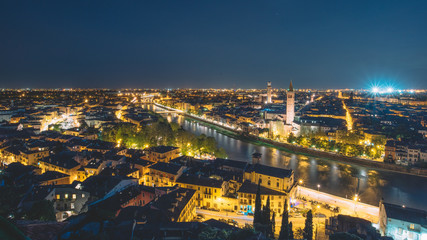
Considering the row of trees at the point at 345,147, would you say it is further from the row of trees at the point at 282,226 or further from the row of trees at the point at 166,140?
the row of trees at the point at 282,226

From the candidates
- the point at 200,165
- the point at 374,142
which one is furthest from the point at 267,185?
the point at 374,142

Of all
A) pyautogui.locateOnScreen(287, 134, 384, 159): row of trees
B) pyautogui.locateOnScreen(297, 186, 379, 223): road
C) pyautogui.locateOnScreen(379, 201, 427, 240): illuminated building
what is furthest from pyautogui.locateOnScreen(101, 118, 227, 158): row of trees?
pyautogui.locateOnScreen(379, 201, 427, 240): illuminated building

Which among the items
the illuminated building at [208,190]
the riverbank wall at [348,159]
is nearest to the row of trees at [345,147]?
the riverbank wall at [348,159]

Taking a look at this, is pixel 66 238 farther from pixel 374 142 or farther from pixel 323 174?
pixel 374 142

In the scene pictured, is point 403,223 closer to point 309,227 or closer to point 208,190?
point 309,227

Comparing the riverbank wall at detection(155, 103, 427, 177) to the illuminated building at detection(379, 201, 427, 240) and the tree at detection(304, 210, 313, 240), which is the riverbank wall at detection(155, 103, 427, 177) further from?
the tree at detection(304, 210, 313, 240)

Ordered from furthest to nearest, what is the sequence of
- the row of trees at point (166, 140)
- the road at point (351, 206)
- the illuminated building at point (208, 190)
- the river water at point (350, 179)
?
the row of trees at point (166, 140) < the river water at point (350, 179) < the illuminated building at point (208, 190) < the road at point (351, 206)

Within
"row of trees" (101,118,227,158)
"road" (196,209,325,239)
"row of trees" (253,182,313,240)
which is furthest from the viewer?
"row of trees" (101,118,227,158)

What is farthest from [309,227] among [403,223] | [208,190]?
[208,190]
